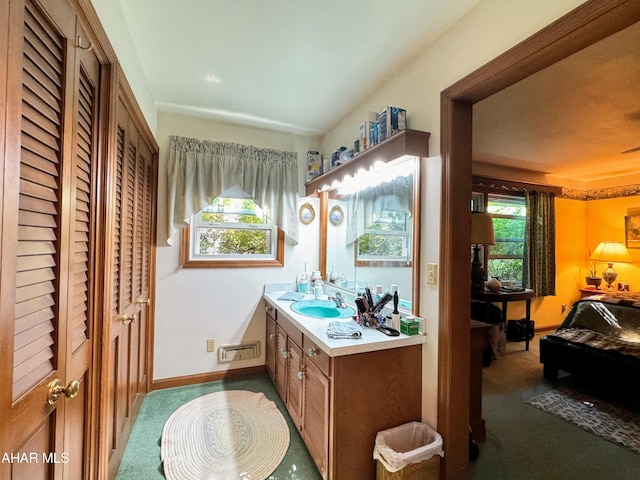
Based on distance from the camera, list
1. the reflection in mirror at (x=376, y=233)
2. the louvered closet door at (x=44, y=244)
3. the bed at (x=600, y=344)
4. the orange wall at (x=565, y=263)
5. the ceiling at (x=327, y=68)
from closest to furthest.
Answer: the louvered closet door at (x=44, y=244) < the ceiling at (x=327, y=68) < the reflection in mirror at (x=376, y=233) < the bed at (x=600, y=344) < the orange wall at (x=565, y=263)

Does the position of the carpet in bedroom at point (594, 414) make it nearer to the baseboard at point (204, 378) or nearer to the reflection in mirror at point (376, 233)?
the reflection in mirror at point (376, 233)

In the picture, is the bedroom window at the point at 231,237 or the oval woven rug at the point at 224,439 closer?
the oval woven rug at the point at 224,439

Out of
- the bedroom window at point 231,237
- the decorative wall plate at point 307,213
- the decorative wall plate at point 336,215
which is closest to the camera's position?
the bedroom window at point 231,237

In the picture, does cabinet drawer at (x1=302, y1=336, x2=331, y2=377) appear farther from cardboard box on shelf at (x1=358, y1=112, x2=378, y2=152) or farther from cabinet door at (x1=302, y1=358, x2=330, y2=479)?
cardboard box on shelf at (x1=358, y1=112, x2=378, y2=152)

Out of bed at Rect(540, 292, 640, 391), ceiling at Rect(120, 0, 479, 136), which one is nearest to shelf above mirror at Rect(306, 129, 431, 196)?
ceiling at Rect(120, 0, 479, 136)

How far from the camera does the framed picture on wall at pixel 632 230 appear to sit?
13.6 ft

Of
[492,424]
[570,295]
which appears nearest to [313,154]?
[492,424]

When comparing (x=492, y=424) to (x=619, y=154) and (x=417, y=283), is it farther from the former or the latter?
(x=619, y=154)

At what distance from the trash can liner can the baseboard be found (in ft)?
5.47

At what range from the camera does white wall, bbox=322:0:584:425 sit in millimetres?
1196

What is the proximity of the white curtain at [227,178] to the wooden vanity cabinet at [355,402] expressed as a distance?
4.91 ft

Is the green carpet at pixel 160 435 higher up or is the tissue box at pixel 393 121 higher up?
the tissue box at pixel 393 121

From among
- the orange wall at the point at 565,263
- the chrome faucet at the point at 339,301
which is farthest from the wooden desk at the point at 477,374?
the orange wall at the point at 565,263

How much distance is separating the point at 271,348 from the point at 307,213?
54.4 inches
